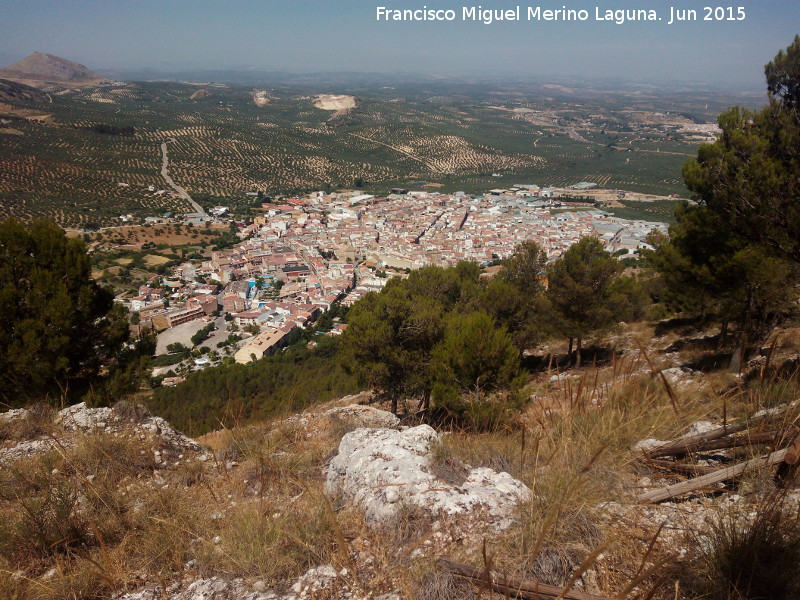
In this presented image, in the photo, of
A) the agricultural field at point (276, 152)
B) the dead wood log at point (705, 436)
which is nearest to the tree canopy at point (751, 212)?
the dead wood log at point (705, 436)

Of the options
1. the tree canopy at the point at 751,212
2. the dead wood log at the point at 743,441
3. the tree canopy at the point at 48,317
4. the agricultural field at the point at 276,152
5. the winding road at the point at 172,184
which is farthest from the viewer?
the winding road at the point at 172,184

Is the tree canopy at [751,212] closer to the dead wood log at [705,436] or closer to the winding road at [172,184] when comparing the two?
the dead wood log at [705,436]

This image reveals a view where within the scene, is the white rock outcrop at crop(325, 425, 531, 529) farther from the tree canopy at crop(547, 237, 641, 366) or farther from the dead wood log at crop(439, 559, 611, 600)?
the tree canopy at crop(547, 237, 641, 366)

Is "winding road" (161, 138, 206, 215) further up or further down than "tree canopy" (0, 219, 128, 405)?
further up

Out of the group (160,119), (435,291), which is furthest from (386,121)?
(435,291)

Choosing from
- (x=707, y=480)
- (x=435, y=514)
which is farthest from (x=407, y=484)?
(x=707, y=480)

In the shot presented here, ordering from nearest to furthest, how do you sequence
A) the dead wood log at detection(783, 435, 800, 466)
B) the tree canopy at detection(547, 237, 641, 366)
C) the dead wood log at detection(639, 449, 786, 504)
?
the dead wood log at detection(783, 435, 800, 466)
the dead wood log at detection(639, 449, 786, 504)
the tree canopy at detection(547, 237, 641, 366)

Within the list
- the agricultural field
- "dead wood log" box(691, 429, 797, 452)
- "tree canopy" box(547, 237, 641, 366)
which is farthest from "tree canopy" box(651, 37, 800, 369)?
the agricultural field
